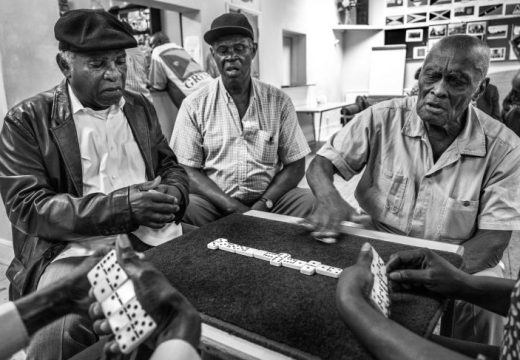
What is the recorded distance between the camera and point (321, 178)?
1842 millimetres

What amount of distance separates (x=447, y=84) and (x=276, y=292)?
1158 millimetres

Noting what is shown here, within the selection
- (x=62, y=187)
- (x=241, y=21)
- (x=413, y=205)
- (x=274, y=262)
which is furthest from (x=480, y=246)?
(x=241, y=21)

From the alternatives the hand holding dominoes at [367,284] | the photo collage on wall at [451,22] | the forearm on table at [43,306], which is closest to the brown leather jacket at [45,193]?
the forearm on table at [43,306]

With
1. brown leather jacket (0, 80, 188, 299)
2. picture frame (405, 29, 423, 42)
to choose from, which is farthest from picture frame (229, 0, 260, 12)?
picture frame (405, 29, 423, 42)

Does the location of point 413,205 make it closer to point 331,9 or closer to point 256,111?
point 256,111

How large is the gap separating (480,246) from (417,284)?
0.69 metres

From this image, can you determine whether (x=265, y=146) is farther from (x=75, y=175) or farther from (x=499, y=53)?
(x=499, y=53)

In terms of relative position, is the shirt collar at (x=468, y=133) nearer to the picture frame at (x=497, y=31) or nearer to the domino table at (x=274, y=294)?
the domino table at (x=274, y=294)

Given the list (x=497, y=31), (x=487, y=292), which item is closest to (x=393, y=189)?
(x=487, y=292)

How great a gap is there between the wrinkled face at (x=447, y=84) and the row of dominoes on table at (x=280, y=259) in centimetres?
90

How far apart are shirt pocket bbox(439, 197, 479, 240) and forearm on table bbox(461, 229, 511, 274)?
0.05m

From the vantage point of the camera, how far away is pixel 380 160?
1.89 metres

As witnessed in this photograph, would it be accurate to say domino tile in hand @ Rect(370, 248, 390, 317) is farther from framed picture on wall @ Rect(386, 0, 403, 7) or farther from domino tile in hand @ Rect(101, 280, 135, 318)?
framed picture on wall @ Rect(386, 0, 403, 7)

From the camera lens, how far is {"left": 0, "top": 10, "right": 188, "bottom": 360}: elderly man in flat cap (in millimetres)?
1418
